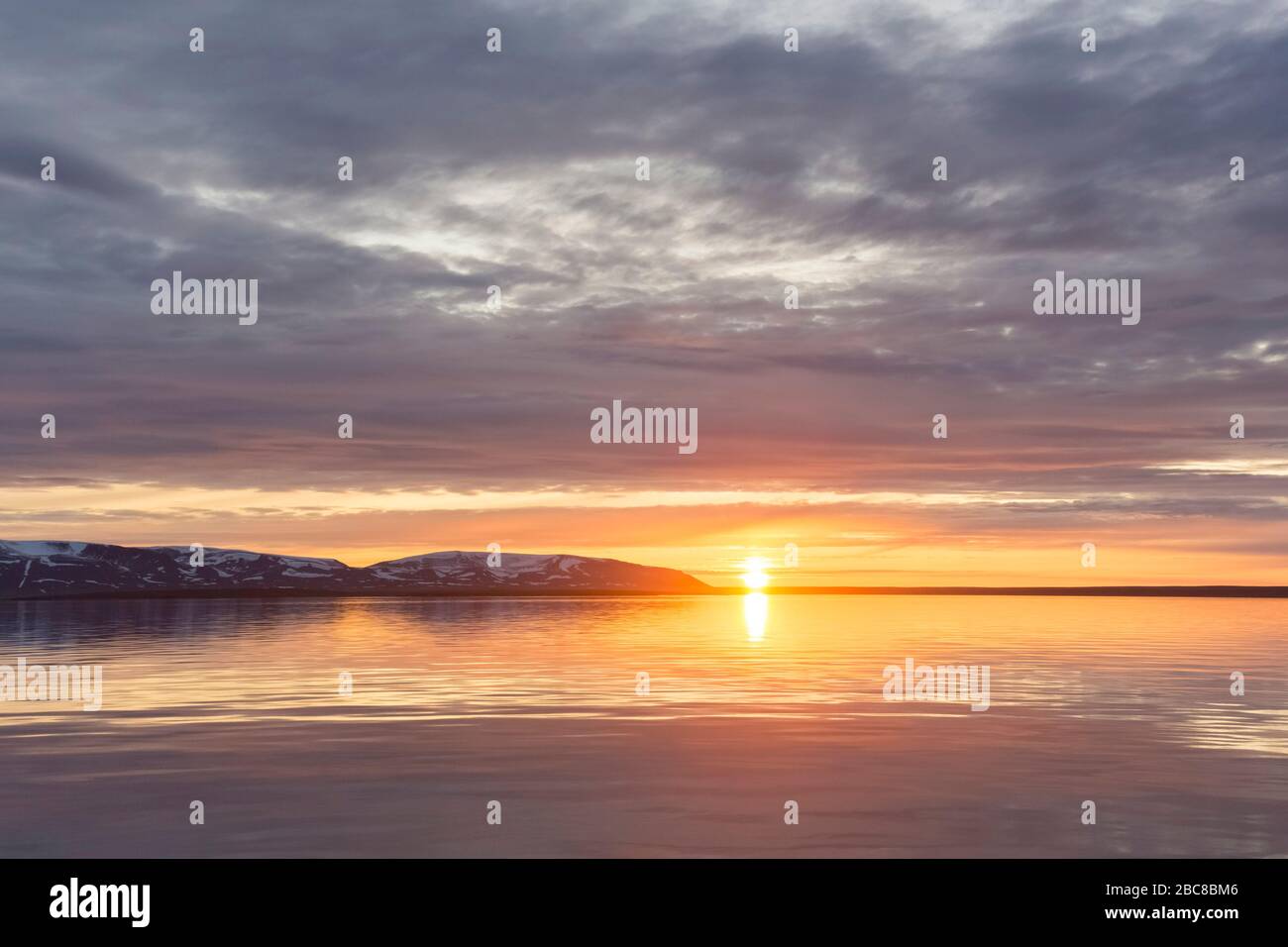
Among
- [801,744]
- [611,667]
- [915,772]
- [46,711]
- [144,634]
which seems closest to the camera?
[915,772]

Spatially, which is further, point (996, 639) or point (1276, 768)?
point (996, 639)

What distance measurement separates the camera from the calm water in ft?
58.4

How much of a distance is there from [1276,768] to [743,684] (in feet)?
71.6

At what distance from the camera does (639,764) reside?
24.5 meters

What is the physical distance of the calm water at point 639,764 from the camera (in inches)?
701

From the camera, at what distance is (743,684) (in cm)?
4322

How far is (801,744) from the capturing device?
89.5 ft
